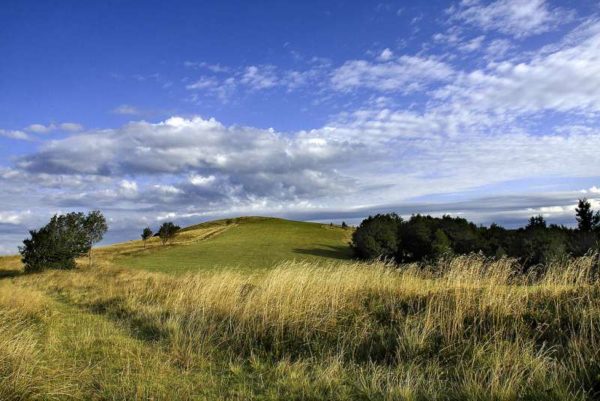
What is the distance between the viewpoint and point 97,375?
6570 millimetres

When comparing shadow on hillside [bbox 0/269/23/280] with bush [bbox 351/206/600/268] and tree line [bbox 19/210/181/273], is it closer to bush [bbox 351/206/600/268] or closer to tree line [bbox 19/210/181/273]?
tree line [bbox 19/210/181/273]

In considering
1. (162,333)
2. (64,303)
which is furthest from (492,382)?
(64,303)

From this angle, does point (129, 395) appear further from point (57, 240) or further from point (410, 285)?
point (57, 240)

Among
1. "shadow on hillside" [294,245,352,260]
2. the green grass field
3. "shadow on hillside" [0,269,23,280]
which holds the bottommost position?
"shadow on hillside" [294,245,352,260]

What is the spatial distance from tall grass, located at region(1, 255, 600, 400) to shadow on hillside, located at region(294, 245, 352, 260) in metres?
51.0

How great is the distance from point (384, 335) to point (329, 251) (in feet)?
195

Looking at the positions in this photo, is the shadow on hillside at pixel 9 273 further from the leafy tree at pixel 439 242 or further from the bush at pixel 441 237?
the leafy tree at pixel 439 242

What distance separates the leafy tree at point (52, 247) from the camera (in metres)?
38.2

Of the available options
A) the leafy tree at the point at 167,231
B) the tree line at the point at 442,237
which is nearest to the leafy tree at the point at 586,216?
the tree line at the point at 442,237

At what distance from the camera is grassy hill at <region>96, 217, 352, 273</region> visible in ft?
154

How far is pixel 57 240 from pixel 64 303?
1067 inches

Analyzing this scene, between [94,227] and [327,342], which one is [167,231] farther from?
[327,342]

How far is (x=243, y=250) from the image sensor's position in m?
60.9

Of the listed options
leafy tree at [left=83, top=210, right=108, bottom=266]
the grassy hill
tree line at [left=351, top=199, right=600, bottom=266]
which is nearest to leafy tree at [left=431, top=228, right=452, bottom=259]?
tree line at [left=351, top=199, right=600, bottom=266]
